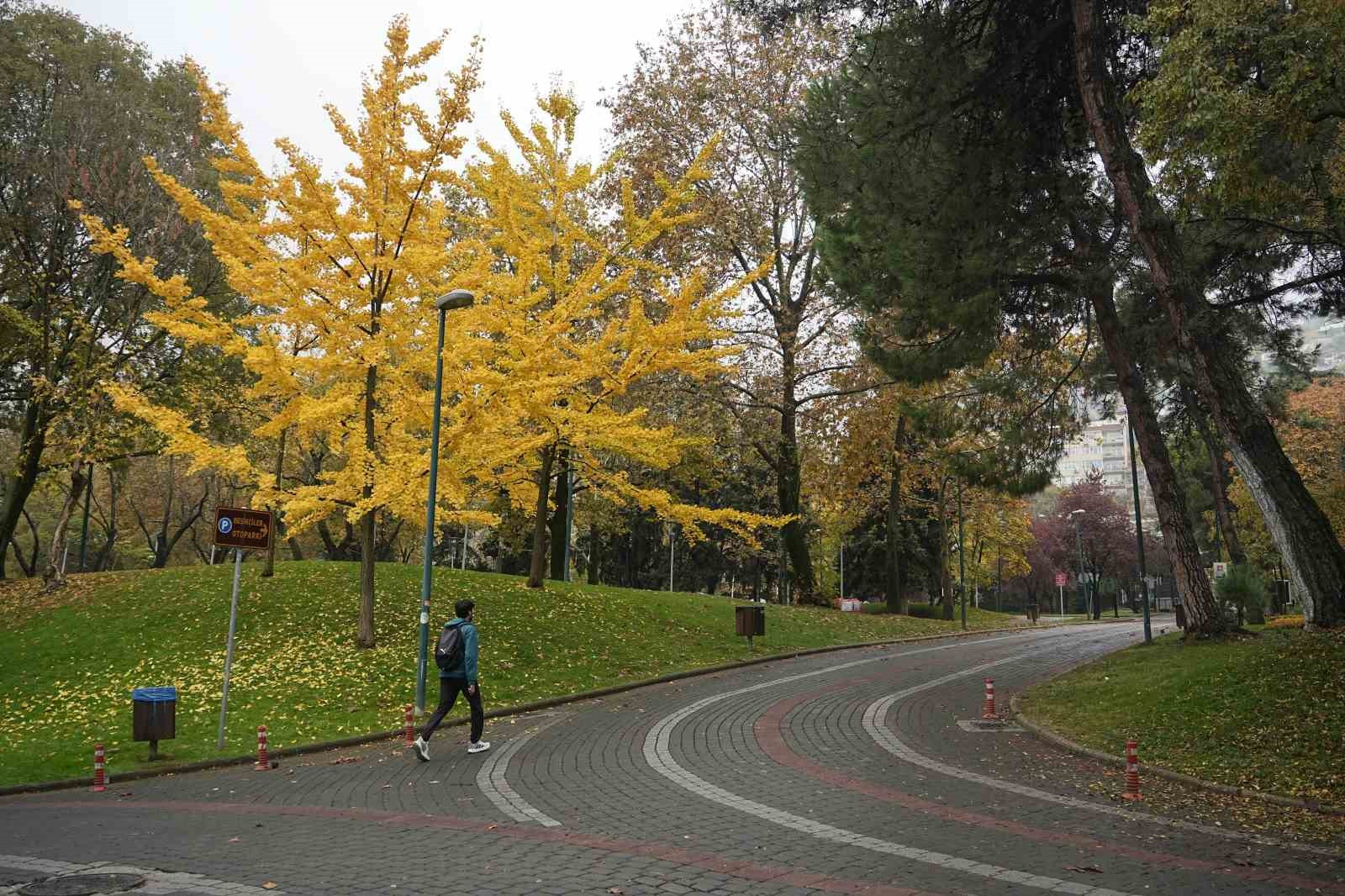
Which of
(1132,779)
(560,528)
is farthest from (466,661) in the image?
(560,528)

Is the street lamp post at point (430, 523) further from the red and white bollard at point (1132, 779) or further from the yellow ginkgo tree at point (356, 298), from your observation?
the red and white bollard at point (1132, 779)

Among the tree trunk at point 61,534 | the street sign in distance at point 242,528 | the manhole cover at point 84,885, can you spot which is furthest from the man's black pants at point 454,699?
the tree trunk at point 61,534

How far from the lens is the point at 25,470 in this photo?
23.7m

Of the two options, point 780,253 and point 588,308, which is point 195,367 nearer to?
point 588,308

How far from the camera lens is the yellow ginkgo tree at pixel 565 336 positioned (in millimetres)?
17828

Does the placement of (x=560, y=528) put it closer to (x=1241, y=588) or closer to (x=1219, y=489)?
(x=1241, y=588)

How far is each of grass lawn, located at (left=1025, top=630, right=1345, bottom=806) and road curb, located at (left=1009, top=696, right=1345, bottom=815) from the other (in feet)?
0.48

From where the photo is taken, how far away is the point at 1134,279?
16.8 metres

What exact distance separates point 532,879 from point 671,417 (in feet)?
70.1

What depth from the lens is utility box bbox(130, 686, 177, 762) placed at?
1160cm

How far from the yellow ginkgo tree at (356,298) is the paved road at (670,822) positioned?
539 cm

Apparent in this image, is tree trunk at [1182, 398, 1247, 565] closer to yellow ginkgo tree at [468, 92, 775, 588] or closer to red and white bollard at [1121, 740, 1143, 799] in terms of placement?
yellow ginkgo tree at [468, 92, 775, 588]

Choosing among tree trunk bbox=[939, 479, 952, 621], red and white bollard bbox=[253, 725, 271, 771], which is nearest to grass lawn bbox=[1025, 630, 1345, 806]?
red and white bollard bbox=[253, 725, 271, 771]

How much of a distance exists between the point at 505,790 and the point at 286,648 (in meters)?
9.59
